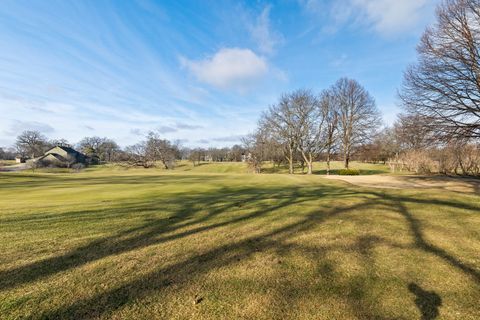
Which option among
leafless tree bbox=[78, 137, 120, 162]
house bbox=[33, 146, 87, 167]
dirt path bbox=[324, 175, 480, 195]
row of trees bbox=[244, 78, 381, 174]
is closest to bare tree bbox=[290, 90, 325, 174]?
row of trees bbox=[244, 78, 381, 174]

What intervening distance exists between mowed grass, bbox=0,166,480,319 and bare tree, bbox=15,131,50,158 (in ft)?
344

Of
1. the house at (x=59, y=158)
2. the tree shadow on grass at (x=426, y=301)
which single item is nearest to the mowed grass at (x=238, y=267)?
the tree shadow on grass at (x=426, y=301)

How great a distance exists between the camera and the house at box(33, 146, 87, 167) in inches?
2566

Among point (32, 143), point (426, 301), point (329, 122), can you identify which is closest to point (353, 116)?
point (329, 122)

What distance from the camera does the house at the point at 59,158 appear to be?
6519 cm

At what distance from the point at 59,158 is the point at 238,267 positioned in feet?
279

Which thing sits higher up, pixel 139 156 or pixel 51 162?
pixel 139 156

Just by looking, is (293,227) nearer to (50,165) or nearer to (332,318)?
(332,318)

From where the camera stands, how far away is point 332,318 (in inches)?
96.3

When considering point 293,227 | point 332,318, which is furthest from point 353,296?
point 293,227

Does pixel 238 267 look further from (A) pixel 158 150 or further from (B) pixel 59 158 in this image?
(B) pixel 59 158

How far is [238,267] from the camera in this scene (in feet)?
11.5

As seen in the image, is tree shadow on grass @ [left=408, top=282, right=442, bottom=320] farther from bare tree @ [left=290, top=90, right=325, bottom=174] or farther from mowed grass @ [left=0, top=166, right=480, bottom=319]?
bare tree @ [left=290, top=90, right=325, bottom=174]

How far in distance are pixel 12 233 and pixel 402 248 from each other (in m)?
7.83
